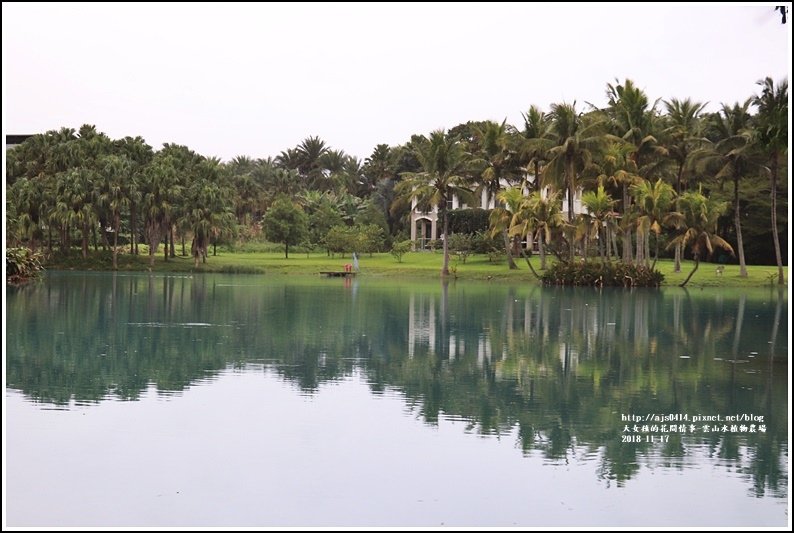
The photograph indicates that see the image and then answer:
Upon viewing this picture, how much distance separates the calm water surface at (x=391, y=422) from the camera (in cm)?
932

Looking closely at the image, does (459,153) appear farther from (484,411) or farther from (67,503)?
(67,503)

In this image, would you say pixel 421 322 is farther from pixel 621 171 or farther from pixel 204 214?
pixel 204 214

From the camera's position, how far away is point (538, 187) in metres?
59.3

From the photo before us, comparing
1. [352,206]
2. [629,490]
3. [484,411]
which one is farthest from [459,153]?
[629,490]

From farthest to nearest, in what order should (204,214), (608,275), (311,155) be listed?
(311,155), (204,214), (608,275)

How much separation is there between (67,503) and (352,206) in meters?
74.4

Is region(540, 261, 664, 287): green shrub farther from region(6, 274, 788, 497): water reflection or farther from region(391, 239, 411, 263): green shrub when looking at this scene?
region(391, 239, 411, 263): green shrub

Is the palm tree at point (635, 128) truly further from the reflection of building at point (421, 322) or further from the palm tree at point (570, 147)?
the reflection of building at point (421, 322)

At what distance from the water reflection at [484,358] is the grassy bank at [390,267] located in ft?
60.8

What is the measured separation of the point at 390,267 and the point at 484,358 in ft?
138

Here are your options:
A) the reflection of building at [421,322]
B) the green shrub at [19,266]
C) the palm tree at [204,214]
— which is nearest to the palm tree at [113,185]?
the palm tree at [204,214]

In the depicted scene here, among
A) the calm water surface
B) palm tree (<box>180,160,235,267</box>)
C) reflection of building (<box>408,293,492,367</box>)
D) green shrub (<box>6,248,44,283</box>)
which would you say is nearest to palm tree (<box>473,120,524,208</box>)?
palm tree (<box>180,160,235,267</box>)

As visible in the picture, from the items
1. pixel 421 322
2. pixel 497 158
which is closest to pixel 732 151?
pixel 497 158

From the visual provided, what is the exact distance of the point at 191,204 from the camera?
63406mm
